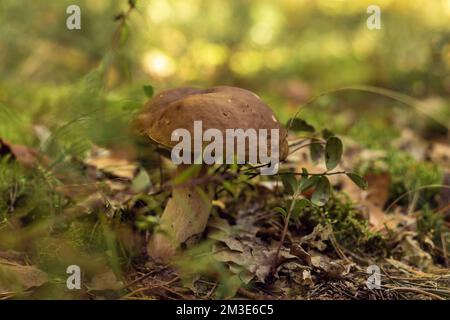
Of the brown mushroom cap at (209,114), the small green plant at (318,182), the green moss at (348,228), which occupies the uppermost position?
the brown mushroom cap at (209,114)

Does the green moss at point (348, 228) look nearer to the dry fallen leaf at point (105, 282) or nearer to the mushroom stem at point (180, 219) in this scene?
the mushroom stem at point (180, 219)

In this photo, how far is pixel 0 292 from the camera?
149 cm

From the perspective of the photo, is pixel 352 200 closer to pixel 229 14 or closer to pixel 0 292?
pixel 0 292

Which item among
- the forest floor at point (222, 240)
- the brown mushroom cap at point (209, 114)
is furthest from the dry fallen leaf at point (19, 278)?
the brown mushroom cap at point (209, 114)

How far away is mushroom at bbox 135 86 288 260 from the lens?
1.51 metres

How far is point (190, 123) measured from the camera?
149 centimetres

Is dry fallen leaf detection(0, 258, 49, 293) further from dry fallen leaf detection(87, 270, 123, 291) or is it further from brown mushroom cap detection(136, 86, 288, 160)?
brown mushroom cap detection(136, 86, 288, 160)

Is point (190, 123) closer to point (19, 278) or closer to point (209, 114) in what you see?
point (209, 114)

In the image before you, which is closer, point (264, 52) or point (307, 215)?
point (307, 215)

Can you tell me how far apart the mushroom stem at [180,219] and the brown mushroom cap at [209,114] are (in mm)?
204

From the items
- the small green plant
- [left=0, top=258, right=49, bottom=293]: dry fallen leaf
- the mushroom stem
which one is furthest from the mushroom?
[left=0, top=258, right=49, bottom=293]: dry fallen leaf

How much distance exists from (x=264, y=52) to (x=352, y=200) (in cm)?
447

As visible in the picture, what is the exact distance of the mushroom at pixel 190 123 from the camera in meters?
1.51

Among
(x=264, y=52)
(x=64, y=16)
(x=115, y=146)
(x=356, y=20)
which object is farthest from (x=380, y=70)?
(x=115, y=146)
